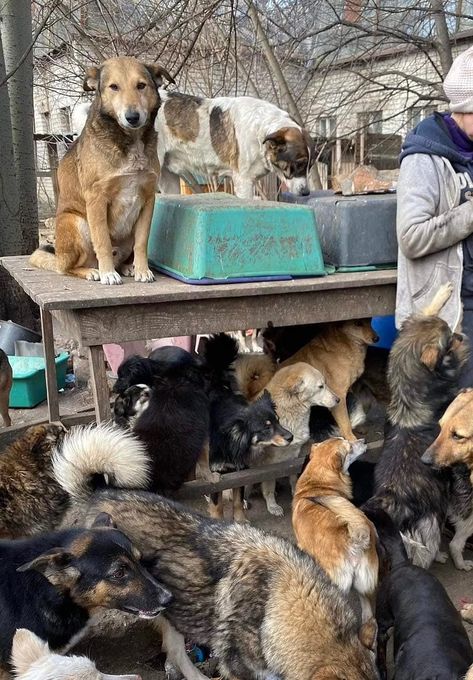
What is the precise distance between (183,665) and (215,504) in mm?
1467

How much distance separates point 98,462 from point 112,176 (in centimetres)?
174

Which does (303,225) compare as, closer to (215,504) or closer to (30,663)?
(215,504)

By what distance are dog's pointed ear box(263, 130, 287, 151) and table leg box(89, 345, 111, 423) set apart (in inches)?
124

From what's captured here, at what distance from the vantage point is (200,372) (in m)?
4.49

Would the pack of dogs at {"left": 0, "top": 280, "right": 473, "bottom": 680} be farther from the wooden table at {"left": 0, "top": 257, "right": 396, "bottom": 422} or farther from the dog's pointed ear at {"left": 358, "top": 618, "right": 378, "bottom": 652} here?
the wooden table at {"left": 0, "top": 257, "right": 396, "bottom": 422}

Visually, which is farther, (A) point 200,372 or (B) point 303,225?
(A) point 200,372

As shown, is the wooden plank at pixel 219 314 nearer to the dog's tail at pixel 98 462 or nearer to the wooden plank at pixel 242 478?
the dog's tail at pixel 98 462

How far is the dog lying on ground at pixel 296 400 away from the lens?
4562mm

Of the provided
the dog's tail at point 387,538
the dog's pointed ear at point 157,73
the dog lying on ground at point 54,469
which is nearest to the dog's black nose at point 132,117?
the dog's pointed ear at point 157,73

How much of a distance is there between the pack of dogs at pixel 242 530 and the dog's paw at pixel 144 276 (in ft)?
2.20

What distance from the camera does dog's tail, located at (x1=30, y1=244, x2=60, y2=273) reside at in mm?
4560

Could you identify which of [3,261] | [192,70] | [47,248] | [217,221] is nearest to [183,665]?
[217,221]

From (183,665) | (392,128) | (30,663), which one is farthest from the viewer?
(392,128)

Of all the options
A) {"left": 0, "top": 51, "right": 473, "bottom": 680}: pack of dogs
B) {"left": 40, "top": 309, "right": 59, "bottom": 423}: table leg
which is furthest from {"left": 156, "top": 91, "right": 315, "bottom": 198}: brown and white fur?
{"left": 40, "top": 309, "right": 59, "bottom": 423}: table leg
